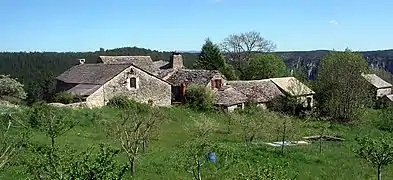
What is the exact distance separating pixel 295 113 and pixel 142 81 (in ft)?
57.0

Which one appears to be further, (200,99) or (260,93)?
(260,93)

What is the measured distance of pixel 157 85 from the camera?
4647 centimetres

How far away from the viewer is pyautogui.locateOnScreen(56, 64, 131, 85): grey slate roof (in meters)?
43.5

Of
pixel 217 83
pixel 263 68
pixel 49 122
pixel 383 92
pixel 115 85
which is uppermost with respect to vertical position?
pixel 263 68

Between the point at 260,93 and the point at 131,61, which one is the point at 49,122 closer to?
the point at 260,93

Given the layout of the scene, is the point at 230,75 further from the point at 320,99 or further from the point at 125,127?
the point at 125,127

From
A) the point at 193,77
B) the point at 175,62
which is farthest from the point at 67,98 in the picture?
the point at 175,62

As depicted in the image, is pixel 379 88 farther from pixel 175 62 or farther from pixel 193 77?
pixel 193 77

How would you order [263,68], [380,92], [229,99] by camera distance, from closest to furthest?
1. [229,99]
2. [263,68]
3. [380,92]

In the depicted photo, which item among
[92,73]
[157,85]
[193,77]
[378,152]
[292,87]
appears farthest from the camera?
[292,87]

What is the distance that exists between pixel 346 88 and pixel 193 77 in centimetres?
1641

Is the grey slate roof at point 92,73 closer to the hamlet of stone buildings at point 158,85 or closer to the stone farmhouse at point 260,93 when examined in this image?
the hamlet of stone buildings at point 158,85

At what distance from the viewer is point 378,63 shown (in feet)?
495

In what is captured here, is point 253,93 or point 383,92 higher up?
point 253,93
